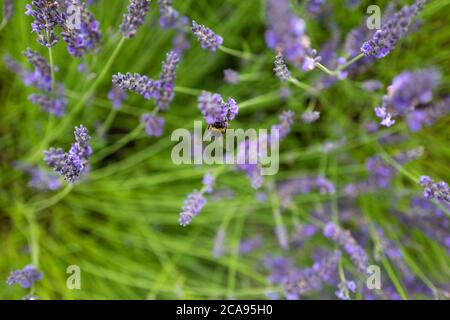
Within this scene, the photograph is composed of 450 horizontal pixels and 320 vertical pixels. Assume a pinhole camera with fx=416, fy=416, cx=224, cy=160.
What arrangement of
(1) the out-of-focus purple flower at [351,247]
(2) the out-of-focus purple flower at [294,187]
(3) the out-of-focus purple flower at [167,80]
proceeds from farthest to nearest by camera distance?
(2) the out-of-focus purple flower at [294,187] < (1) the out-of-focus purple flower at [351,247] < (3) the out-of-focus purple flower at [167,80]

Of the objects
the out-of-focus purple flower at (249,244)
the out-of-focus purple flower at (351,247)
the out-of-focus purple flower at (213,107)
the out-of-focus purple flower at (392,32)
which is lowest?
the out-of-focus purple flower at (351,247)

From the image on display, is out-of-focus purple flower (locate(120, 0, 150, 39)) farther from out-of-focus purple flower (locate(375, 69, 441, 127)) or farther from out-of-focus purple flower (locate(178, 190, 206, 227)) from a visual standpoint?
out-of-focus purple flower (locate(375, 69, 441, 127))

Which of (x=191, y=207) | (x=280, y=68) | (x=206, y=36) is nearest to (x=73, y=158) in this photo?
(x=191, y=207)

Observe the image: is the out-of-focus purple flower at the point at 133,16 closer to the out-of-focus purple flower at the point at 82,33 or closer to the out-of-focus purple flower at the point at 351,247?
the out-of-focus purple flower at the point at 82,33

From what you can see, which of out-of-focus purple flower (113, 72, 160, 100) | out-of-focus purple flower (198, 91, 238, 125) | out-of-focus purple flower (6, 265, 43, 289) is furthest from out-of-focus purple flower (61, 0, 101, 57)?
out-of-focus purple flower (6, 265, 43, 289)

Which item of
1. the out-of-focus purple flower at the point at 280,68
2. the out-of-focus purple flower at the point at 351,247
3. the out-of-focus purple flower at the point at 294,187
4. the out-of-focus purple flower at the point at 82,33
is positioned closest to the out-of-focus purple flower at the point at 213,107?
the out-of-focus purple flower at the point at 280,68

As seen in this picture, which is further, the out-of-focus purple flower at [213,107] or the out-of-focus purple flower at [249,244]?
the out-of-focus purple flower at [249,244]

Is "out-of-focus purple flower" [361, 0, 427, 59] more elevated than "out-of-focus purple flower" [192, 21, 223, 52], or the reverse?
"out-of-focus purple flower" [192, 21, 223, 52]
